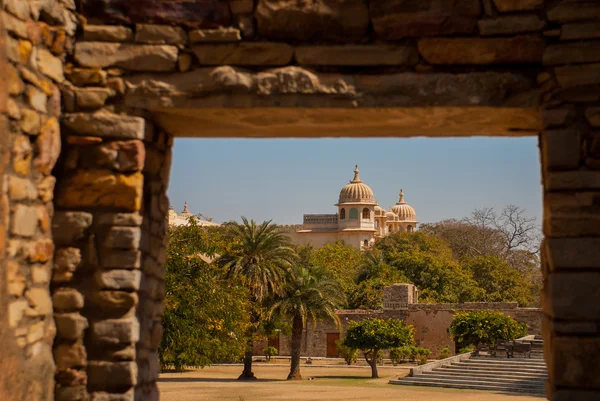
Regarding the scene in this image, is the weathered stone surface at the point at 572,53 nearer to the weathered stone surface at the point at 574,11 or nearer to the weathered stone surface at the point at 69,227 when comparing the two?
the weathered stone surface at the point at 574,11

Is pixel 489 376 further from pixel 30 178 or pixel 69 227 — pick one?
pixel 30 178

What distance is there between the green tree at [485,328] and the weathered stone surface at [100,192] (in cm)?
3232

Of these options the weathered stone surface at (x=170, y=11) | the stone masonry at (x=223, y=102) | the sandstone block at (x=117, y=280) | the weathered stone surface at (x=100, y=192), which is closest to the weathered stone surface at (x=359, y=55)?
A: the stone masonry at (x=223, y=102)

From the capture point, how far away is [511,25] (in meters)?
5.09

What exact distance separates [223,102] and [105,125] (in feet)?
2.40

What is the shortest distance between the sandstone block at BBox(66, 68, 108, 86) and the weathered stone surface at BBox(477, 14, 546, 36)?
2.30 m

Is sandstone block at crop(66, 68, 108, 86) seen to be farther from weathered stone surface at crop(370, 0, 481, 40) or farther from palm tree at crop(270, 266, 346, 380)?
palm tree at crop(270, 266, 346, 380)

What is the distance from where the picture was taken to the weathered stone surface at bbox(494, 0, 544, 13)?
5070 millimetres

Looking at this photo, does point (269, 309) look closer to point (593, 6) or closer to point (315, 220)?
point (593, 6)

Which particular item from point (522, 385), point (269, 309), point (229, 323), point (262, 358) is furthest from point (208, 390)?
point (262, 358)

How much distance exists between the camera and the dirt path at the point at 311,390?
24.3 m

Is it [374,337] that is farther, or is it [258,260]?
[374,337]

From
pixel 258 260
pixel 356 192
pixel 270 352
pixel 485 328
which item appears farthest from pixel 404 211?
pixel 258 260

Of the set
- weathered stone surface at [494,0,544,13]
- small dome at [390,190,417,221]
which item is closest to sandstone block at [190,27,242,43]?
weathered stone surface at [494,0,544,13]
